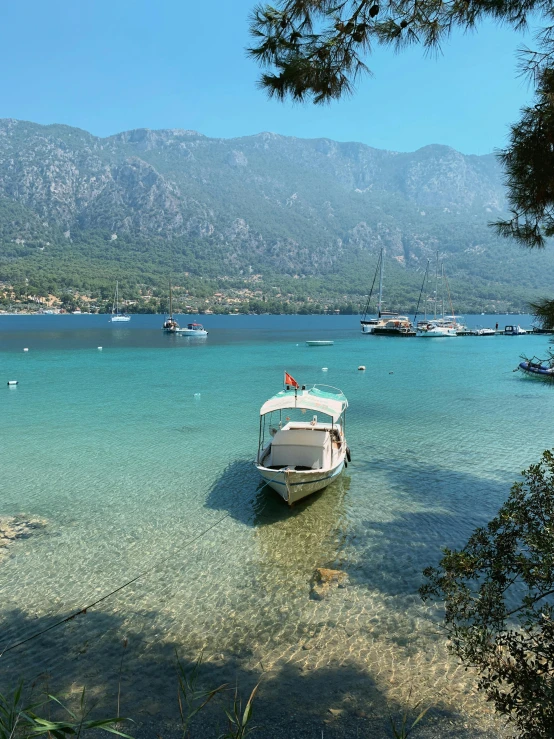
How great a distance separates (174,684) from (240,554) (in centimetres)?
428

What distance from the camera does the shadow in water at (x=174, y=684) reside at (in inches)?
257

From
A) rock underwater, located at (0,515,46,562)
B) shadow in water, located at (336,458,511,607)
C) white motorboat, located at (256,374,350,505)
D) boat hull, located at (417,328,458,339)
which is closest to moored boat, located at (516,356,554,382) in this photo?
shadow in water, located at (336,458,511,607)

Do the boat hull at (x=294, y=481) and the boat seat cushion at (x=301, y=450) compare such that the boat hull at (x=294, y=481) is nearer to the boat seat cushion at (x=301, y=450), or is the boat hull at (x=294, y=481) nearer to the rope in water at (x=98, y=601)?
the boat seat cushion at (x=301, y=450)

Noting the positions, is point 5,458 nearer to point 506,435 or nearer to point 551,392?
point 506,435

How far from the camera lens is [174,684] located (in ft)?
24.1

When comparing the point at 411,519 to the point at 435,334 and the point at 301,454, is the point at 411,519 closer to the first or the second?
the point at 301,454

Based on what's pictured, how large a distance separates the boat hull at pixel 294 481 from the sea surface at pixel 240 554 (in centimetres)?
45

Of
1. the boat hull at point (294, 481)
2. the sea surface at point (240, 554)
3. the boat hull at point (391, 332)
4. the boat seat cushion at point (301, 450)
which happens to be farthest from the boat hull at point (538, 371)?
the boat hull at point (391, 332)

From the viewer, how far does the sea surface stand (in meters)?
7.38

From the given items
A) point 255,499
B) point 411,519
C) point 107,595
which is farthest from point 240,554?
point 411,519

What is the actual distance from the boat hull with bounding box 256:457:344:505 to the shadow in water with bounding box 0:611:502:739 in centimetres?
567

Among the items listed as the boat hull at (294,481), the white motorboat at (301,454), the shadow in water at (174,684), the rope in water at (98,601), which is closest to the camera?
the shadow in water at (174,684)

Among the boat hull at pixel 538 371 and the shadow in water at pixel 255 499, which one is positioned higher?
the boat hull at pixel 538 371

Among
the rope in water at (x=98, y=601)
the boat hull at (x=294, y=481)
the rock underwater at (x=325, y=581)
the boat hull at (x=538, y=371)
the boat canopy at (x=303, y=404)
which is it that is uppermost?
the boat hull at (x=538, y=371)
